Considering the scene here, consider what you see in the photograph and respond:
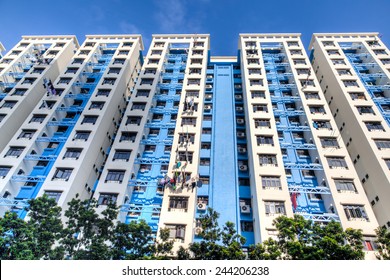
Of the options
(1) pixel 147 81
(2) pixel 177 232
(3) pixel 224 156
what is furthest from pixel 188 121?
(2) pixel 177 232

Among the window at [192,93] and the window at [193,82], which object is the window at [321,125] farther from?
the window at [193,82]

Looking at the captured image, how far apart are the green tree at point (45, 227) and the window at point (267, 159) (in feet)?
64.7

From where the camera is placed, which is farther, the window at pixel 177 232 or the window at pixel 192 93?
the window at pixel 192 93

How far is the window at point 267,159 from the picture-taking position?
Result: 29.1 m

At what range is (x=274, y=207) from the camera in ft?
83.2

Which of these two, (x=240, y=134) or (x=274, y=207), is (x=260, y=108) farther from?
(x=274, y=207)

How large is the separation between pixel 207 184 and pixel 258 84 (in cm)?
1809

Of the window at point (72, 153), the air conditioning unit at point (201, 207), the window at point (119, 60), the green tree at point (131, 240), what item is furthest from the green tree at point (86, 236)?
the window at point (119, 60)

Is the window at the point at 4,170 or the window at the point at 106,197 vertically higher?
the window at the point at 4,170

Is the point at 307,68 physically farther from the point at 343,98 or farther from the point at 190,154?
the point at 190,154

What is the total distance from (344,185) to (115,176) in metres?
23.1
